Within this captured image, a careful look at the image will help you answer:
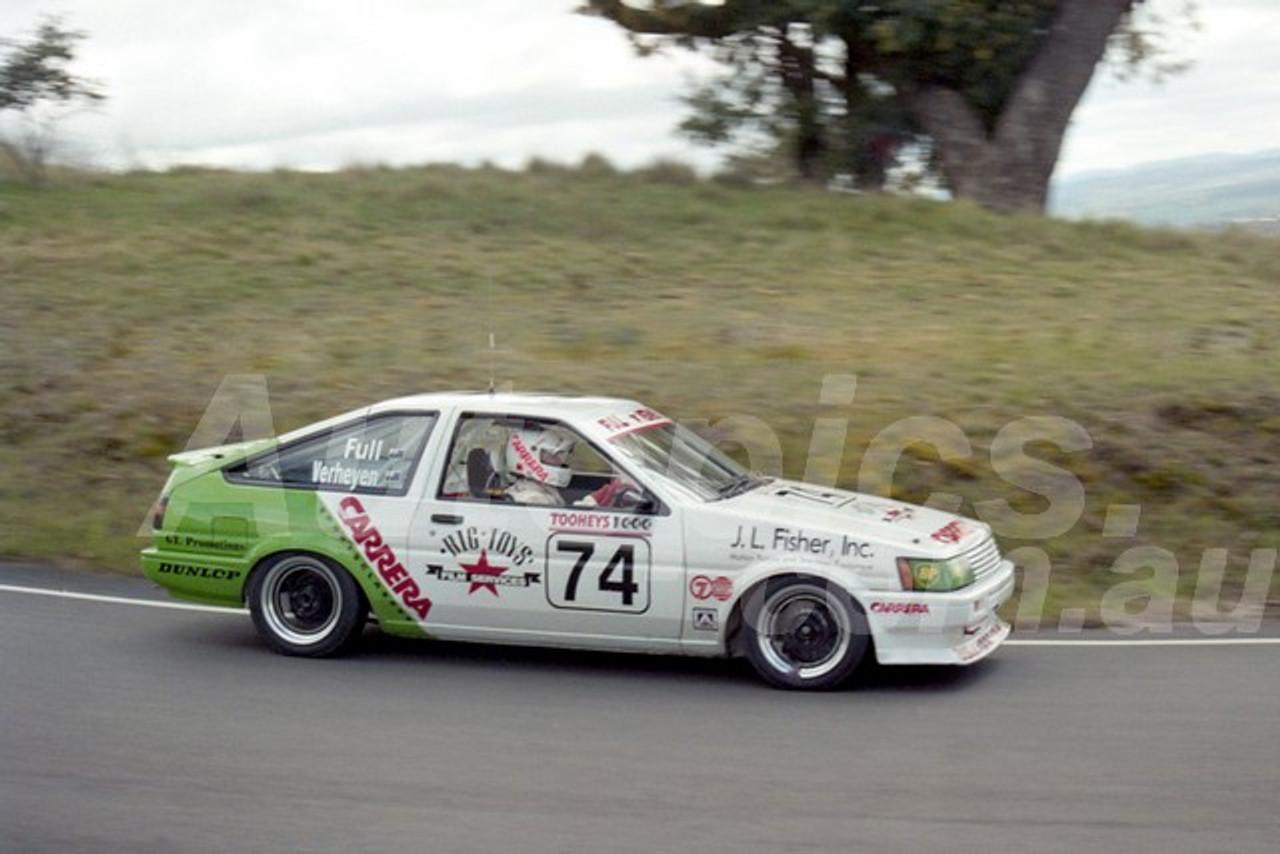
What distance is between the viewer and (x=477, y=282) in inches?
780

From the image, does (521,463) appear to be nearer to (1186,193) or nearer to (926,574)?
(926,574)

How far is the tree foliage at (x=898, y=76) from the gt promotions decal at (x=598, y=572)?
15.0 m

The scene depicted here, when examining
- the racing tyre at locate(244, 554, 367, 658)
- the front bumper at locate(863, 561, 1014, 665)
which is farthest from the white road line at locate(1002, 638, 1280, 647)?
the racing tyre at locate(244, 554, 367, 658)

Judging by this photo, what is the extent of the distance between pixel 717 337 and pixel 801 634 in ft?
26.8

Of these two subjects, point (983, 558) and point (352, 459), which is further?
point (352, 459)

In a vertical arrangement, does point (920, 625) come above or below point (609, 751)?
above

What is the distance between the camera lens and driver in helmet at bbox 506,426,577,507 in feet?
31.1

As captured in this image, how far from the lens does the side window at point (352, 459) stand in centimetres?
959

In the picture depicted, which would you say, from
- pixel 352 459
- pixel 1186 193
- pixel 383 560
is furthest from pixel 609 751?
pixel 1186 193

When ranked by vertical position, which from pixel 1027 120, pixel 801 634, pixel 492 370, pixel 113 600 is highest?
pixel 1027 120

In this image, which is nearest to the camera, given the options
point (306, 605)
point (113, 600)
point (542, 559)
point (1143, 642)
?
point (542, 559)

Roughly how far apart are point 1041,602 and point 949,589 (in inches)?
106

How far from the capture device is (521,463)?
953 centimetres

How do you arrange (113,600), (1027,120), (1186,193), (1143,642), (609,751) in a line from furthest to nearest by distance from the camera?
1. (1186,193)
2. (1027,120)
3. (113,600)
4. (1143,642)
5. (609,751)
